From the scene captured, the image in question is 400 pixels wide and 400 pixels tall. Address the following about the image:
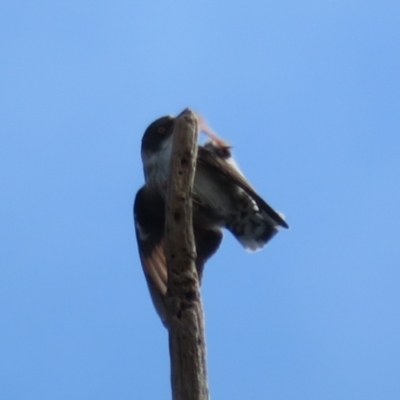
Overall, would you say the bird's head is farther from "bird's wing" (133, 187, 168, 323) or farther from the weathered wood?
the weathered wood

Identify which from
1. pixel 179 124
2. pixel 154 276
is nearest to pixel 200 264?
pixel 154 276

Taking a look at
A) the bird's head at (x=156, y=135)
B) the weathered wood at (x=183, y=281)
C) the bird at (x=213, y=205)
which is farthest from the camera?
the bird's head at (x=156, y=135)

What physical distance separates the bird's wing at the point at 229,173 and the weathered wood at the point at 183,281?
154cm

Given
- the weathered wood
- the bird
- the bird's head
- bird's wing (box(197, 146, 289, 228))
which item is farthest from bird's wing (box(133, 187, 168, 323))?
the weathered wood

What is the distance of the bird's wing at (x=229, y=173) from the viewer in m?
7.29

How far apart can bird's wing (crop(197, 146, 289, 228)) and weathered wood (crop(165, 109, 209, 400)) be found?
5.07ft

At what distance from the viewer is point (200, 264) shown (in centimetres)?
723

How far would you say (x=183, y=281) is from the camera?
5.46 meters

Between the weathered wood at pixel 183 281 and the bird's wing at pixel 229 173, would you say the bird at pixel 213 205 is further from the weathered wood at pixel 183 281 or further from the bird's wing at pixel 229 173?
the weathered wood at pixel 183 281

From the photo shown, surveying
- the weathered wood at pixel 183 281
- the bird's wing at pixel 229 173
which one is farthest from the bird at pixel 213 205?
the weathered wood at pixel 183 281

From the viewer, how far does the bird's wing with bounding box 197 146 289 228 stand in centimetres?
729

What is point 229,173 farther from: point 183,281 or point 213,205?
point 183,281

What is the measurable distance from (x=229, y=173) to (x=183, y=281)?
2089mm

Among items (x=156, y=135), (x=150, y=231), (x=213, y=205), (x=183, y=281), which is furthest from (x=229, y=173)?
(x=183, y=281)
